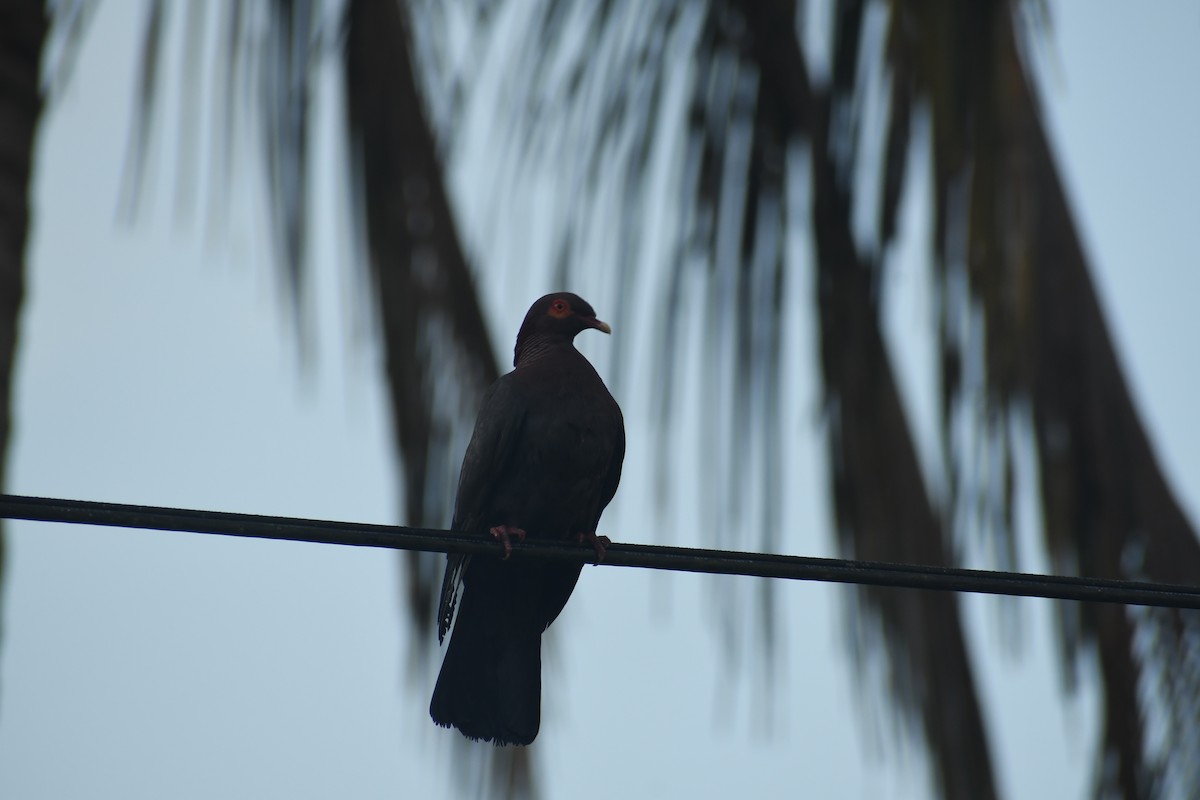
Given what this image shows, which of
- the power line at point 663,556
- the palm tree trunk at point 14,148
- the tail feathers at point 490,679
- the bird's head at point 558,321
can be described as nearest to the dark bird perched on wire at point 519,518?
the tail feathers at point 490,679

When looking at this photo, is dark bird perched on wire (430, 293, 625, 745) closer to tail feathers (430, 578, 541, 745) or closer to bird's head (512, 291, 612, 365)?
tail feathers (430, 578, 541, 745)

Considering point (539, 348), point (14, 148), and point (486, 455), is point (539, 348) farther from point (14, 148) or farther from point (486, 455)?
point (14, 148)

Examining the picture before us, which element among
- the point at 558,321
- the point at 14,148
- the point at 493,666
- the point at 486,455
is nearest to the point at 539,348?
the point at 558,321

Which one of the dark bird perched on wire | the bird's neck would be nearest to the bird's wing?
the dark bird perched on wire

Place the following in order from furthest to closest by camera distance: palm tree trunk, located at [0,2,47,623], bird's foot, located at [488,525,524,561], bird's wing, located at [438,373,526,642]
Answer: bird's wing, located at [438,373,526,642] → bird's foot, located at [488,525,524,561] → palm tree trunk, located at [0,2,47,623]

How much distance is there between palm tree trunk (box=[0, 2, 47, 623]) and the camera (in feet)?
12.0

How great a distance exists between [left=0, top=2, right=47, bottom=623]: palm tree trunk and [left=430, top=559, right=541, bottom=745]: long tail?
120 cm

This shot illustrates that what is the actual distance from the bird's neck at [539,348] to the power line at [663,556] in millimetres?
1284

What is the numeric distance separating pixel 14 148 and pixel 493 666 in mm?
1853

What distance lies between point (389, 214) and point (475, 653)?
4.20 feet

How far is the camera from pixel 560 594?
167 inches

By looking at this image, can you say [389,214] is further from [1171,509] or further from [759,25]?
[1171,509]

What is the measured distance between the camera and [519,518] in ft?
13.4

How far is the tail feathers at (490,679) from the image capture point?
398 centimetres
